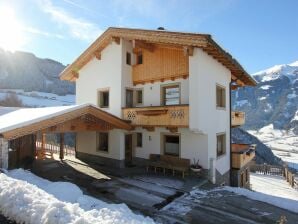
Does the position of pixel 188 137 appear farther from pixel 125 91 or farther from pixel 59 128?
pixel 59 128

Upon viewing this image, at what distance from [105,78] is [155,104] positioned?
4.30 m

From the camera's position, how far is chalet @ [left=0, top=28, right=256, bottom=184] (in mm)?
12312

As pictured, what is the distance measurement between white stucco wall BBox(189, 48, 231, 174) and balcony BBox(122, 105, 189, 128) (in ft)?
1.80

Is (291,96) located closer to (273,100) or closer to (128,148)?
(273,100)

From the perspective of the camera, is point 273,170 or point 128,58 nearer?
point 128,58

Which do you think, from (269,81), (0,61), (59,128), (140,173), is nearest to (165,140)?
(140,173)

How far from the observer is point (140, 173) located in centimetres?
1407

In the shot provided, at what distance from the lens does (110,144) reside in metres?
15.9

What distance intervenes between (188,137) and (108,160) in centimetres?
580

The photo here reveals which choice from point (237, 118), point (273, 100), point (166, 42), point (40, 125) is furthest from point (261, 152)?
point (273, 100)

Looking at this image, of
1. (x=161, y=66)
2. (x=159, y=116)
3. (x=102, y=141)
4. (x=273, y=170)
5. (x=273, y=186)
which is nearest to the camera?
(x=159, y=116)

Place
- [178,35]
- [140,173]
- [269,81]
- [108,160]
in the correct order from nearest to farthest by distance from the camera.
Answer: [178,35], [140,173], [108,160], [269,81]

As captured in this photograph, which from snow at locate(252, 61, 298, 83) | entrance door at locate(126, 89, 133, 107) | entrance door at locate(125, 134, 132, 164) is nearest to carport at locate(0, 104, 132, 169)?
entrance door at locate(125, 134, 132, 164)

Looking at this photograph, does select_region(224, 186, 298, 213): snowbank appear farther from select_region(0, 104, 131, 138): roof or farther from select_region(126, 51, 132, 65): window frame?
select_region(126, 51, 132, 65): window frame
